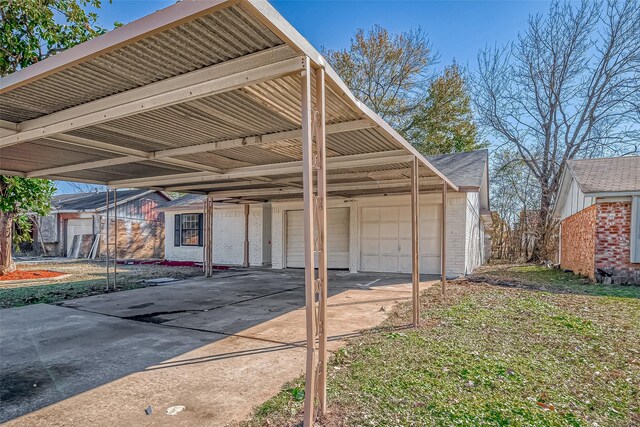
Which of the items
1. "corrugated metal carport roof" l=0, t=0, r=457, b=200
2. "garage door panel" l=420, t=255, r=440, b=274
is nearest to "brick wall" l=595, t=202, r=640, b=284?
"garage door panel" l=420, t=255, r=440, b=274

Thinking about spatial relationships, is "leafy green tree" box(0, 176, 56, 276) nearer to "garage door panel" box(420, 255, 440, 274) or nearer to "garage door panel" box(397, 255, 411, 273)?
"garage door panel" box(397, 255, 411, 273)

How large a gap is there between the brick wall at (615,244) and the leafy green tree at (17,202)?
1563 centimetres

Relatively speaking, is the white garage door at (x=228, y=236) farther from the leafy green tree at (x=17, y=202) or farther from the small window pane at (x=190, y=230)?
the leafy green tree at (x=17, y=202)

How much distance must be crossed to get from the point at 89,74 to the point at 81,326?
12.9 ft

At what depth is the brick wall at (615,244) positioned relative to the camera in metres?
9.70

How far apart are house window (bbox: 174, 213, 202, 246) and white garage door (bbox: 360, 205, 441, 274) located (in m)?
7.94

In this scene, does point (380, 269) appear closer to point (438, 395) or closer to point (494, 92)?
point (438, 395)

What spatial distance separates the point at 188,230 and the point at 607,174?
16.0 meters

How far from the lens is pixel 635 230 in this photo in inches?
376

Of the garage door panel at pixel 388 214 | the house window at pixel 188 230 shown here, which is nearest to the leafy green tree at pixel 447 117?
the garage door panel at pixel 388 214

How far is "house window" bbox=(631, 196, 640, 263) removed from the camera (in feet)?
31.3

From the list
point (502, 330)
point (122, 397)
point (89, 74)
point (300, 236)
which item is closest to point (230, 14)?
point (89, 74)

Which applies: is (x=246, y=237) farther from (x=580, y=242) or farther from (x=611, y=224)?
(x=611, y=224)

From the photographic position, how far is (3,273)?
10766mm
